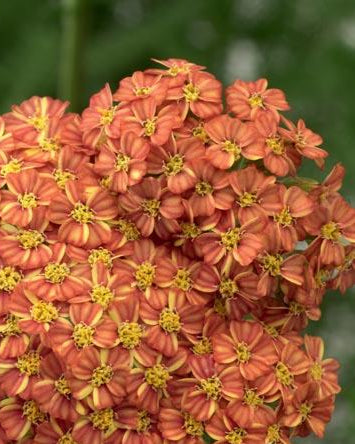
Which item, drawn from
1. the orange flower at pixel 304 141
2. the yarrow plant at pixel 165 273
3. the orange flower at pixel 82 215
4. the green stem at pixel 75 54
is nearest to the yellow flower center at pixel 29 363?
the yarrow plant at pixel 165 273

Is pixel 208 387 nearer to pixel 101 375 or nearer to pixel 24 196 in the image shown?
pixel 101 375

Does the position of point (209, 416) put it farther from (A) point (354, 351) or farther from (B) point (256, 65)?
(B) point (256, 65)

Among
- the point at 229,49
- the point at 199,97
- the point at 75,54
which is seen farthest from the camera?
the point at 229,49

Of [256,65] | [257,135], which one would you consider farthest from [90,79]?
[257,135]

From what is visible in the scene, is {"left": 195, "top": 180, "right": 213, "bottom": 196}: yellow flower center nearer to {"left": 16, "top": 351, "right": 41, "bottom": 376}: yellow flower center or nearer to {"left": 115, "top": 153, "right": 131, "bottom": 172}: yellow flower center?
{"left": 115, "top": 153, "right": 131, "bottom": 172}: yellow flower center

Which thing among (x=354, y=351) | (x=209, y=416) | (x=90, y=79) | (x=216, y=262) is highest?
(x=216, y=262)

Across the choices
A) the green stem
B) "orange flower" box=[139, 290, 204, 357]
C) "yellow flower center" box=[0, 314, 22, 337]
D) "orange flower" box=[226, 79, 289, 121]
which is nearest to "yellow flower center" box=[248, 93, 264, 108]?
"orange flower" box=[226, 79, 289, 121]

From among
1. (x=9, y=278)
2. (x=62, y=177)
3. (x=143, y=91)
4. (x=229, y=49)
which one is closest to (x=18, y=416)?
(x=9, y=278)

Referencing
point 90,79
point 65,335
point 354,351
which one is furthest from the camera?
point 90,79
